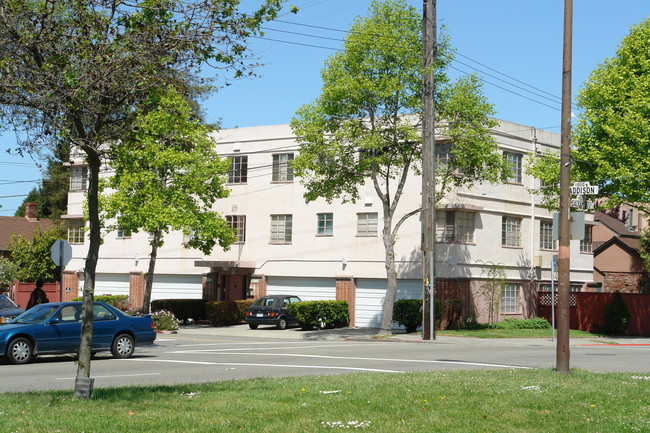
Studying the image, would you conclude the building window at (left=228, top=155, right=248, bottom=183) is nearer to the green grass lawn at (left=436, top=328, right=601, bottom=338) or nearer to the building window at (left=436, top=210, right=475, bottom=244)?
the building window at (left=436, top=210, right=475, bottom=244)

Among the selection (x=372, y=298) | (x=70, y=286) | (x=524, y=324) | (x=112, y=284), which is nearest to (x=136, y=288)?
(x=112, y=284)

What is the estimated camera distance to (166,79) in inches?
461

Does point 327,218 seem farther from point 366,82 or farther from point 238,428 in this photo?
point 238,428

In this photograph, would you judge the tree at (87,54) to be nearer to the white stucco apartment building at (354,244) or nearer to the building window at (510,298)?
the white stucco apartment building at (354,244)

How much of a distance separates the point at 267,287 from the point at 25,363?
77.6 feet

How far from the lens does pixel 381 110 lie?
107ft

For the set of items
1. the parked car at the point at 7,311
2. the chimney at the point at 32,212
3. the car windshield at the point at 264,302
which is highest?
the chimney at the point at 32,212

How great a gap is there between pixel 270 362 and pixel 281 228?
2256 cm

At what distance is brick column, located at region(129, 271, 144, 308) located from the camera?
47.5 metres

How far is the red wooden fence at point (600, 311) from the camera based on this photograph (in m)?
38.6

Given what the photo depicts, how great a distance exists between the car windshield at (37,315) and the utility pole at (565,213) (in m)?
12.2

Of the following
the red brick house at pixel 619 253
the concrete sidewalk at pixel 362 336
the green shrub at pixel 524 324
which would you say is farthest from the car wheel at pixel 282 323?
the red brick house at pixel 619 253

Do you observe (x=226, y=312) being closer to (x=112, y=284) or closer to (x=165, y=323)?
(x=165, y=323)

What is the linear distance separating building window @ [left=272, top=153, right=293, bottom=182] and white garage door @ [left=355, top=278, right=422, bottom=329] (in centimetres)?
Answer: 646
